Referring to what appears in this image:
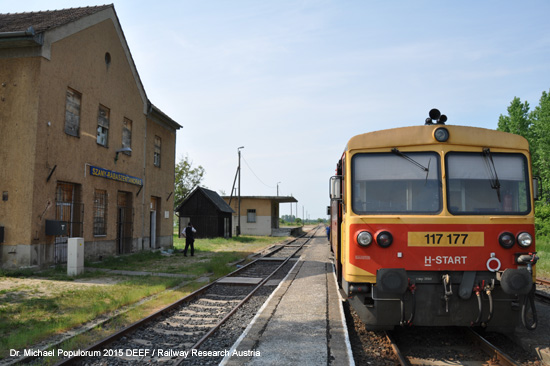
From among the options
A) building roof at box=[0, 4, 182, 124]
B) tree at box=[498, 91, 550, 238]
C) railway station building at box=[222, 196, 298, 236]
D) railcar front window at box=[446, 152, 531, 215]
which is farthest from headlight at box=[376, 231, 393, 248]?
railway station building at box=[222, 196, 298, 236]

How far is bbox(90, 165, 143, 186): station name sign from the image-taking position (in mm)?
15420

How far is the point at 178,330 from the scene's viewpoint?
23.0 ft

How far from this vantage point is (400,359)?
203 inches

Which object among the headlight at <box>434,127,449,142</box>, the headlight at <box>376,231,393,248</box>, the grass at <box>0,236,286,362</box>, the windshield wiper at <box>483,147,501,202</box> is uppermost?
the headlight at <box>434,127,449,142</box>

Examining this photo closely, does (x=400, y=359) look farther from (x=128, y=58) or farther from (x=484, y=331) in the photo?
(x=128, y=58)

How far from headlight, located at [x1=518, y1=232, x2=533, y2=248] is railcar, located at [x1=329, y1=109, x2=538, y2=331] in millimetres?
11

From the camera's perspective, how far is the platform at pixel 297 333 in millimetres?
5094

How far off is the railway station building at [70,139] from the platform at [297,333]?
25.9ft

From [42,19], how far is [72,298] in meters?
10.7

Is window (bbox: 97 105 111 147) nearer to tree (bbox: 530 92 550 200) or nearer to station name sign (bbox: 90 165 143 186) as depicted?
station name sign (bbox: 90 165 143 186)

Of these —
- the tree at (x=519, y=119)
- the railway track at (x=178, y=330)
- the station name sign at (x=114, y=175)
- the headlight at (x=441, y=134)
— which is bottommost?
the railway track at (x=178, y=330)

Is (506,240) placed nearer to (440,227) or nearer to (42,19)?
(440,227)

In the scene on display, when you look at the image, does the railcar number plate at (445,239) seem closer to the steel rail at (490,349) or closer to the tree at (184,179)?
the steel rail at (490,349)

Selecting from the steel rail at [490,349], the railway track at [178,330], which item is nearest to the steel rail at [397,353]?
the steel rail at [490,349]
